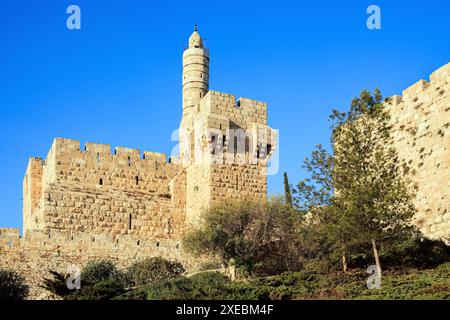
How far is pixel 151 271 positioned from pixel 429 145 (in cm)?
759

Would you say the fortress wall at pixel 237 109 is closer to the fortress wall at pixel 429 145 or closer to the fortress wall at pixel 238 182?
the fortress wall at pixel 238 182

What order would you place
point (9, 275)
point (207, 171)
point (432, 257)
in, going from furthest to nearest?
point (207, 171) < point (9, 275) < point (432, 257)

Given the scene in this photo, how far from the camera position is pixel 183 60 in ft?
107

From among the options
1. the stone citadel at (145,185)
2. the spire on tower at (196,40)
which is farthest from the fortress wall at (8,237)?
the spire on tower at (196,40)

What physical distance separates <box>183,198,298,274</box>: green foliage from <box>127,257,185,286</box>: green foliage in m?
0.68

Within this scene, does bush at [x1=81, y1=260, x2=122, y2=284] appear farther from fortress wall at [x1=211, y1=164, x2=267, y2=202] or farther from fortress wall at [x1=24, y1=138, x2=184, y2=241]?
fortress wall at [x1=211, y1=164, x2=267, y2=202]

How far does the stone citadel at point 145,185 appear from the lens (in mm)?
21125

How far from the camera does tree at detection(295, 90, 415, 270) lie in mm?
17641

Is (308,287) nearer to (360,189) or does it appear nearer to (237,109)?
(360,189)

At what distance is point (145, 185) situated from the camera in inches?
1040
